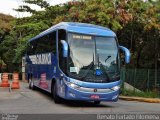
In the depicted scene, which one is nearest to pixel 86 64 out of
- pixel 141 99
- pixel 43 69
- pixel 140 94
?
pixel 43 69

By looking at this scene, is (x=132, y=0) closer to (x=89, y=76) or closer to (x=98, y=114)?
(x=89, y=76)

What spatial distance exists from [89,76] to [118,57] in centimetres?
167

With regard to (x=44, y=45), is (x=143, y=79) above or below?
below

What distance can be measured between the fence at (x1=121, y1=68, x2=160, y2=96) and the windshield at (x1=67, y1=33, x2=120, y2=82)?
Result: 374 inches

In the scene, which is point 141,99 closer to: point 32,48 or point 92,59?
point 92,59

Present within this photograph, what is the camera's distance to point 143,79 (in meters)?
28.3

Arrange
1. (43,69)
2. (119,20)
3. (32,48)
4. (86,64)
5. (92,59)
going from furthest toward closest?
(119,20) < (32,48) < (43,69) < (92,59) < (86,64)

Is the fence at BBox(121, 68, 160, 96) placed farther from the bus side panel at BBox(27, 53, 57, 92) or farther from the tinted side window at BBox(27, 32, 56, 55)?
the tinted side window at BBox(27, 32, 56, 55)

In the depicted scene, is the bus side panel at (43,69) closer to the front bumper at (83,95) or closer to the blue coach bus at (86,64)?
the blue coach bus at (86,64)

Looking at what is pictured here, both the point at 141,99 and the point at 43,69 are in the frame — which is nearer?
the point at 43,69

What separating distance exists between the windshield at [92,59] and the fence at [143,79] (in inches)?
374

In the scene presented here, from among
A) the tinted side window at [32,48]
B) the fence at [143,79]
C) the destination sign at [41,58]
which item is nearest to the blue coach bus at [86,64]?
the destination sign at [41,58]

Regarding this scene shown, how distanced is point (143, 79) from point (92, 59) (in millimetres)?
11406

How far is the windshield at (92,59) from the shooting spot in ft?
57.0
